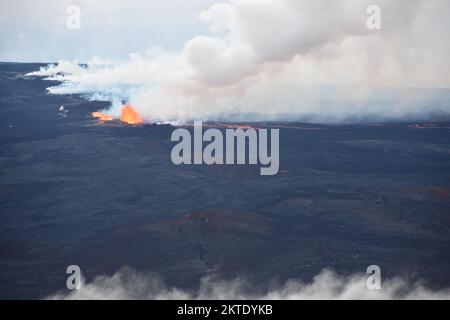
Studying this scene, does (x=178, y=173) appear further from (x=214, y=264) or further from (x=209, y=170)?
(x=214, y=264)

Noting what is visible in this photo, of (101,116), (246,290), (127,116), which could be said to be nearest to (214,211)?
(246,290)

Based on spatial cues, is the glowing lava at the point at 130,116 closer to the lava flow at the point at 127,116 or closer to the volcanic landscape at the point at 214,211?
the lava flow at the point at 127,116

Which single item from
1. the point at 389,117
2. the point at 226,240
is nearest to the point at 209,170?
the point at 226,240

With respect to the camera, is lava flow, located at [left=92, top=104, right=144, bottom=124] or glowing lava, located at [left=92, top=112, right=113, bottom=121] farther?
glowing lava, located at [left=92, top=112, right=113, bottom=121]

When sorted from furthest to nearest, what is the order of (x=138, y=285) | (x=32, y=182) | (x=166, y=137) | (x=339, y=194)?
(x=166, y=137), (x=32, y=182), (x=339, y=194), (x=138, y=285)

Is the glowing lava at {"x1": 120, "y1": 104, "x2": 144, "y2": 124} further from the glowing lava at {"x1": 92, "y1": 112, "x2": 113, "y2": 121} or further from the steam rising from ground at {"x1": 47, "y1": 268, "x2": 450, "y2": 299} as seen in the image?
the steam rising from ground at {"x1": 47, "y1": 268, "x2": 450, "y2": 299}

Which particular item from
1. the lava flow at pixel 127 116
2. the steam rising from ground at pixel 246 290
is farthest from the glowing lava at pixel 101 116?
the steam rising from ground at pixel 246 290

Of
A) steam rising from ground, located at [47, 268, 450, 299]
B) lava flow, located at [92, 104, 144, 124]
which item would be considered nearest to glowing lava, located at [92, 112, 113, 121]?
lava flow, located at [92, 104, 144, 124]
